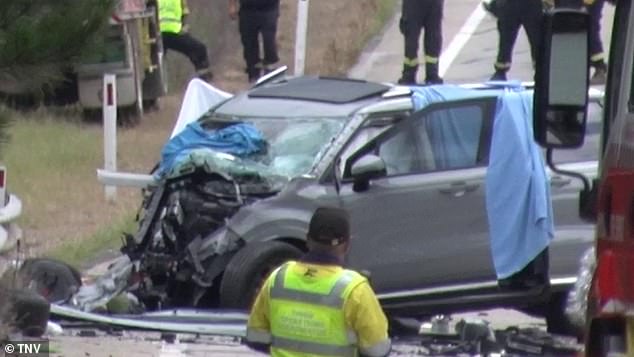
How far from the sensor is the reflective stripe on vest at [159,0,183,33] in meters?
23.5

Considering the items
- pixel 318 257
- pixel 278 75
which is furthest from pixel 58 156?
pixel 318 257

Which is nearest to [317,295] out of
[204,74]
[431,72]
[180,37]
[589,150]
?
[589,150]

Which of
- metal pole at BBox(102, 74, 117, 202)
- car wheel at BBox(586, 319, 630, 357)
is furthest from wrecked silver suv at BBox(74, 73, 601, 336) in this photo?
car wheel at BBox(586, 319, 630, 357)

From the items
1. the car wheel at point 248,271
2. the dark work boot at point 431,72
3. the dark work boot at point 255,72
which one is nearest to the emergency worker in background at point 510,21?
the dark work boot at point 431,72

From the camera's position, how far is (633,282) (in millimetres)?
6188

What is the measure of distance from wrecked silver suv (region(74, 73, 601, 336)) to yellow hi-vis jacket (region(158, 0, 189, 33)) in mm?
10560

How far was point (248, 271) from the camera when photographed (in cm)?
1243

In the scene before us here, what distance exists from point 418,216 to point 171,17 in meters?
11.4

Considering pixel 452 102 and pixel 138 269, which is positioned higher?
pixel 452 102

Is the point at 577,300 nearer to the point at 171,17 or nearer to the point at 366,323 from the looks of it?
the point at 366,323

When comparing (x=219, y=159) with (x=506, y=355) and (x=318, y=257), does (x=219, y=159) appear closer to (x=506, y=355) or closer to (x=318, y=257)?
(x=506, y=355)

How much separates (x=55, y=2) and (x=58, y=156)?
1203 centimetres

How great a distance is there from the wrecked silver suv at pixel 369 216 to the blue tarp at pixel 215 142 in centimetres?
2

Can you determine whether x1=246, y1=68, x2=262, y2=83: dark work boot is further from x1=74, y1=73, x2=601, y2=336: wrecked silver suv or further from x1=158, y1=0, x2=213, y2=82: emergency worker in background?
x1=74, y1=73, x2=601, y2=336: wrecked silver suv
